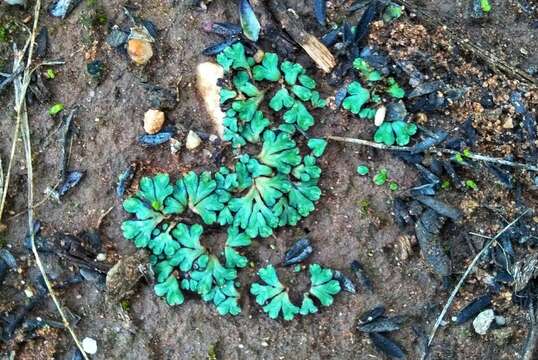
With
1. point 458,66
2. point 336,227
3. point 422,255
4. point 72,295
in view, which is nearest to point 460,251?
point 422,255

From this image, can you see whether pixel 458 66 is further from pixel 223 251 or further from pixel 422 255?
pixel 223 251

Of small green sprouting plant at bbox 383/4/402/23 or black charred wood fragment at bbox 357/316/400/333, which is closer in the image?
black charred wood fragment at bbox 357/316/400/333

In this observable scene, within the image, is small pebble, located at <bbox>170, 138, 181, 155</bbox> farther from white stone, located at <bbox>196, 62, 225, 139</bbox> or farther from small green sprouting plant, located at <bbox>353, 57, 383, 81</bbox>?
small green sprouting plant, located at <bbox>353, 57, 383, 81</bbox>

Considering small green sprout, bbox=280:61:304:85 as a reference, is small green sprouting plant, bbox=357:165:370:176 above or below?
below

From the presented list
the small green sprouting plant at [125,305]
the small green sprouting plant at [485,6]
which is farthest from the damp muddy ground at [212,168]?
the small green sprouting plant at [485,6]

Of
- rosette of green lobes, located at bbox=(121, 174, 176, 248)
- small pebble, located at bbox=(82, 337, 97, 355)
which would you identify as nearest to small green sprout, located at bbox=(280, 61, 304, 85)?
rosette of green lobes, located at bbox=(121, 174, 176, 248)
